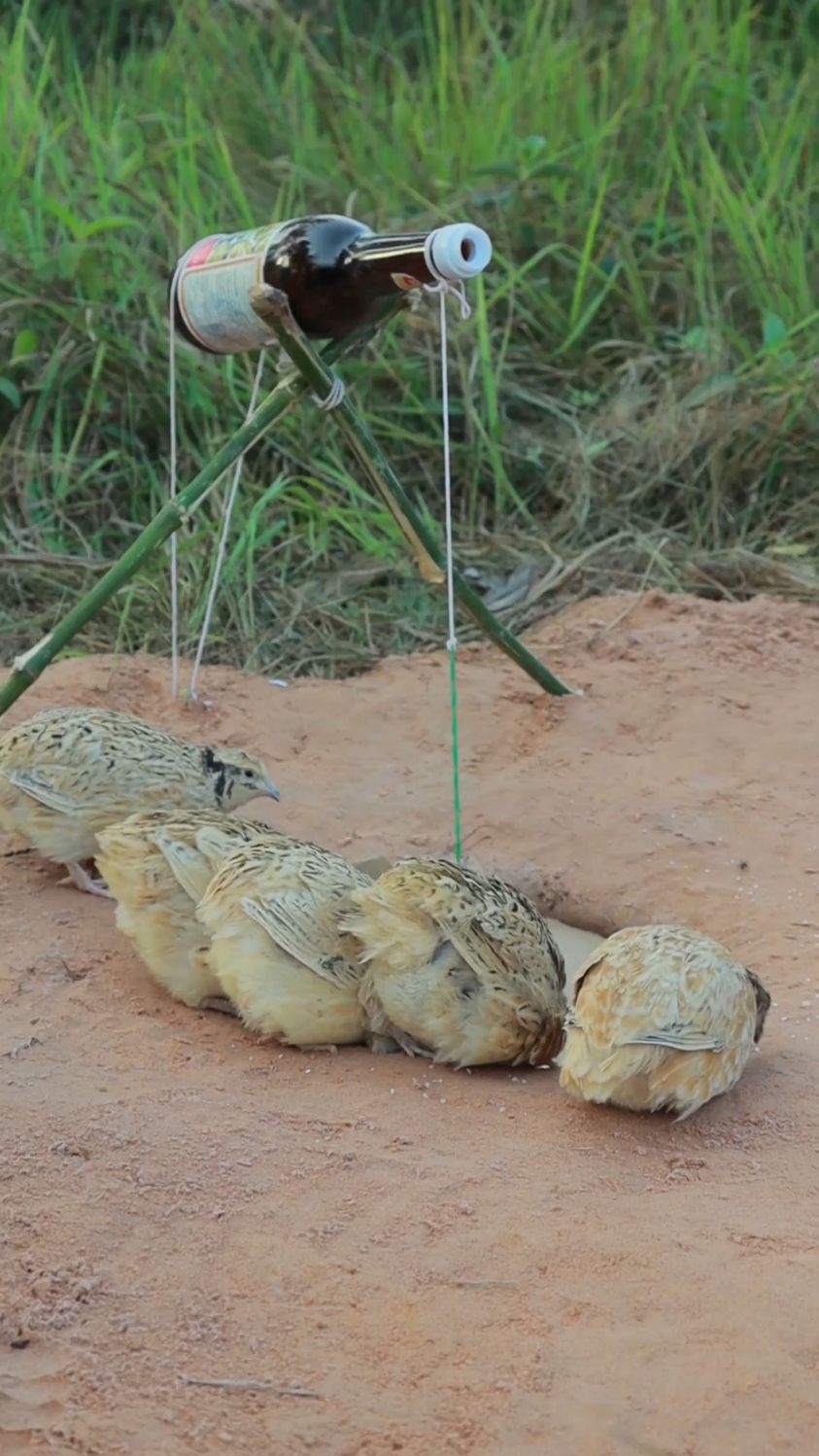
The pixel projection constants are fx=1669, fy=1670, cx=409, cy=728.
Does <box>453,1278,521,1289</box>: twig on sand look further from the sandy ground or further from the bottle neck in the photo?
the bottle neck

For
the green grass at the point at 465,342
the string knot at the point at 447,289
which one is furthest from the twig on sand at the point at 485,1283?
the green grass at the point at 465,342

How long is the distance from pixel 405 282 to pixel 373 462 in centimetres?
59

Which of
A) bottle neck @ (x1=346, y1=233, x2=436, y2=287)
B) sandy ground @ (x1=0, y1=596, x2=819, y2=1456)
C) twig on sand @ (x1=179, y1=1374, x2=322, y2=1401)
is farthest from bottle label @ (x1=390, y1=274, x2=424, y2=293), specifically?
twig on sand @ (x1=179, y1=1374, x2=322, y2=1401)

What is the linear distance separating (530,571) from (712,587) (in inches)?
26.8

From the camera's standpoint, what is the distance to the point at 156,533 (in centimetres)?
426

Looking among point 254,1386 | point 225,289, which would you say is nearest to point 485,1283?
point 254,1386

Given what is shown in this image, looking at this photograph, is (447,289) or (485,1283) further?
Answer: (447,289)

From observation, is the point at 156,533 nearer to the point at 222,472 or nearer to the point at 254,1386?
the point at 222,472

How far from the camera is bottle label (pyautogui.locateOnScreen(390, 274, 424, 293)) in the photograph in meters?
3.89

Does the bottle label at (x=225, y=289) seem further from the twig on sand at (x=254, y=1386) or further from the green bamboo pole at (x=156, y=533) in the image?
the twig on sand at (x=254, y=1386)

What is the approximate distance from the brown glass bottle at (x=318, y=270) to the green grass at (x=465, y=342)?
5.62ft

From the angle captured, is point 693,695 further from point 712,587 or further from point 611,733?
point 712,587

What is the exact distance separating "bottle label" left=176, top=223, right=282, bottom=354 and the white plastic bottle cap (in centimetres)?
47

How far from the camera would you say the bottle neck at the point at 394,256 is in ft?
12.6
